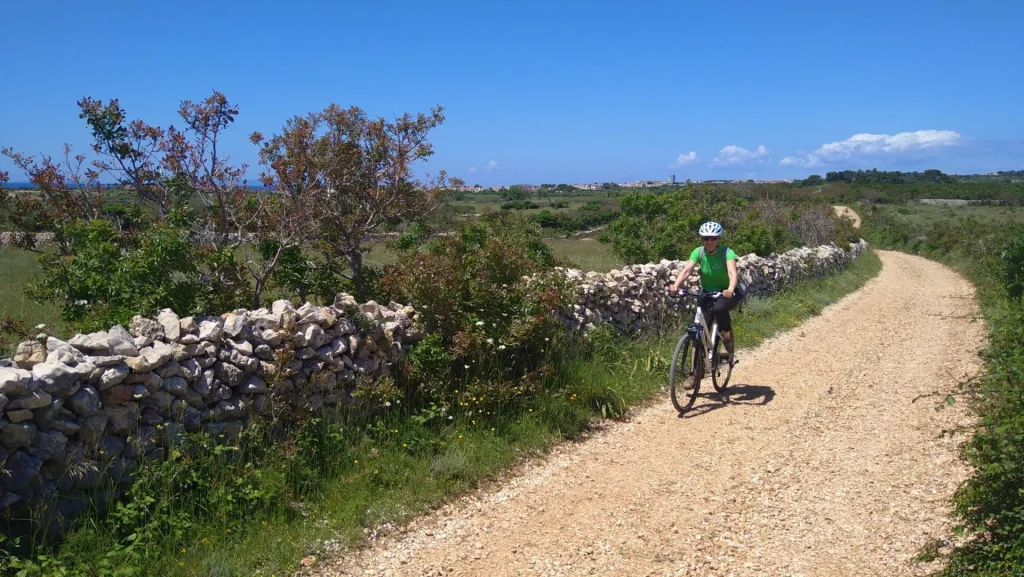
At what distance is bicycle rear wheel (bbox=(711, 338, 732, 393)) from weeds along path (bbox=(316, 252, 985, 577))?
0.21m

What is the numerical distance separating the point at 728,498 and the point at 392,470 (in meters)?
2.46

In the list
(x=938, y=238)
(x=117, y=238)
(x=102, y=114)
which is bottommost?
(x=938, y=238)

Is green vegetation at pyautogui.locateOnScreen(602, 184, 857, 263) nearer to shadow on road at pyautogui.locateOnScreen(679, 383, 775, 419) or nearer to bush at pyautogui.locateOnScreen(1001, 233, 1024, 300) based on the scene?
bush at pyautogui.locateOnScreen(1001, 233, 1024, 300)

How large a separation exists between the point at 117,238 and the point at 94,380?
2.76 metres

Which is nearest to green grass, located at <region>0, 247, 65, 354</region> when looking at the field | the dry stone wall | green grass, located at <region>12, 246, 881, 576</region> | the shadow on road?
the field

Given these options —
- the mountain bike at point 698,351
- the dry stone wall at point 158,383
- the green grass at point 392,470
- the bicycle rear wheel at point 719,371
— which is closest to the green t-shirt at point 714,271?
the mountain bike at point 698,351

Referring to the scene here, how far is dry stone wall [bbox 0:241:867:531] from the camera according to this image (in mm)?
3807

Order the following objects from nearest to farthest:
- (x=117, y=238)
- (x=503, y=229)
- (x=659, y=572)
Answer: (x=659, y=572)
(x=117, y=238)
(x=503, y=229)

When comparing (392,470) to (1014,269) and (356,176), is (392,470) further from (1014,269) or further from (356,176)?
(1014,269)

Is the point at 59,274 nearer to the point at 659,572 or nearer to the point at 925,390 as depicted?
the point at 659,572

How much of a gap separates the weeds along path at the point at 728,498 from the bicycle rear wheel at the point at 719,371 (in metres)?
0.21

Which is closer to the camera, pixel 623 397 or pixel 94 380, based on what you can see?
Answer: pixel 94 380

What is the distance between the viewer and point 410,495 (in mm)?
5043

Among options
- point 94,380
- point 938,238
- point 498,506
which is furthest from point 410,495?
point 938,238
